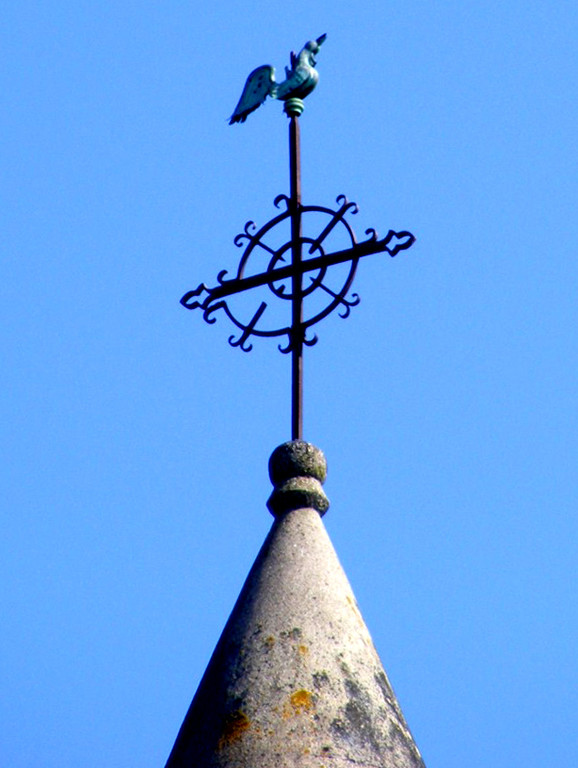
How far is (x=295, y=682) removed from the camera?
433 cm

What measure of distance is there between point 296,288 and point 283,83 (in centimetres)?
101

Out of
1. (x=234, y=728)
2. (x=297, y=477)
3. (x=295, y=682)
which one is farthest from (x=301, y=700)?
(x=297, y=477)

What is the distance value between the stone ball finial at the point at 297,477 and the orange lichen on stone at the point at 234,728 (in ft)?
2.68

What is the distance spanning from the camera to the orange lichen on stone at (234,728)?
427cm

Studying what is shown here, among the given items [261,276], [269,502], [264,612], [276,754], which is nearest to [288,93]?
[261,276]

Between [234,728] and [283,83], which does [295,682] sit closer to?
[234,728]

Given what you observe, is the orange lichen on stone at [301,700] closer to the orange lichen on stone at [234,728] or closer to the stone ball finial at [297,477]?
the orange lichen on stone at [234,728]

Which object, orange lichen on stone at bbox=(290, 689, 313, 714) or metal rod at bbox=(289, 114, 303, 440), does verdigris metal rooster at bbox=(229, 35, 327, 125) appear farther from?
orange lichen on stone at bbox=(290, 689, 313, 714)

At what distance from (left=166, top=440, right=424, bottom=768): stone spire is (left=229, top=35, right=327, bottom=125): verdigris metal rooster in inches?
78.0

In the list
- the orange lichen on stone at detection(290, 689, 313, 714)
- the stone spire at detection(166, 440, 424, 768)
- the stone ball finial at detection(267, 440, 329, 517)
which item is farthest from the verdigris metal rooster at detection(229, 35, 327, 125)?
the orange lichen on stone at detection(290, 689, 313, 714)

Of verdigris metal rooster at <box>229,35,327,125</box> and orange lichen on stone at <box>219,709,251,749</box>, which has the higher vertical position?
verdigris metal rooster at <box>229,35,327,125</box>

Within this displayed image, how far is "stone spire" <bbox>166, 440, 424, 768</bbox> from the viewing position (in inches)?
166

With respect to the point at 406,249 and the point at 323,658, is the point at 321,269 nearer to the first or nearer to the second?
the point at 406,249

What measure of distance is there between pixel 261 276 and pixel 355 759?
2102mm
